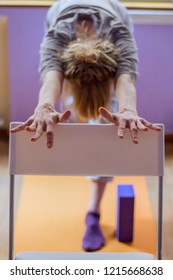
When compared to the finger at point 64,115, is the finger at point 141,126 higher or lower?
lower

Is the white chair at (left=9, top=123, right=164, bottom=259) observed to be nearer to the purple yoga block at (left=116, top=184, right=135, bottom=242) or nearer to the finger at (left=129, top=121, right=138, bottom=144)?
the finger at (left=129, top=121, right=138, bottom=144)

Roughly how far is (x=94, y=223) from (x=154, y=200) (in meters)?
0.37

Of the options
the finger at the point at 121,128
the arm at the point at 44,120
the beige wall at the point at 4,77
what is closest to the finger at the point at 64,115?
the arm at the point at 44,120

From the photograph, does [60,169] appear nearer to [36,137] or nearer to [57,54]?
[36,137]

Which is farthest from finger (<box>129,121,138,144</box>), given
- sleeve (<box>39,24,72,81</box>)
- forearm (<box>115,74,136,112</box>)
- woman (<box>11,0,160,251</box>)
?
sleeve (<box>39,24,72,81</box>)

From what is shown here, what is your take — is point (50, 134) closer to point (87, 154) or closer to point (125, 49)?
point (87, 154)

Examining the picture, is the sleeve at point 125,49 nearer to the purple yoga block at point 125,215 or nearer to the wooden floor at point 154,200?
the purple yoga block at point 125,215

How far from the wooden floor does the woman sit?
232 millimetres

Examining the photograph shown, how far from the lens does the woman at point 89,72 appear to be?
1.28 m

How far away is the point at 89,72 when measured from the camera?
1.48 meters

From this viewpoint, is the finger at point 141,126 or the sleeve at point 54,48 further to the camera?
the sleeve at point 54,48

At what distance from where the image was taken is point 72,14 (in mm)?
1788

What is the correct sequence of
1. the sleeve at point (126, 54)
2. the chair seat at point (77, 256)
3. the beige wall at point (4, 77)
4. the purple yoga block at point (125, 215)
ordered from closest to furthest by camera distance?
1. the chair seat at point (77, 256)
2. the sleeve at point (126, 54)
3. the purple yoga block at point (125, 215)
4. the beige wall at point (4, 77)
